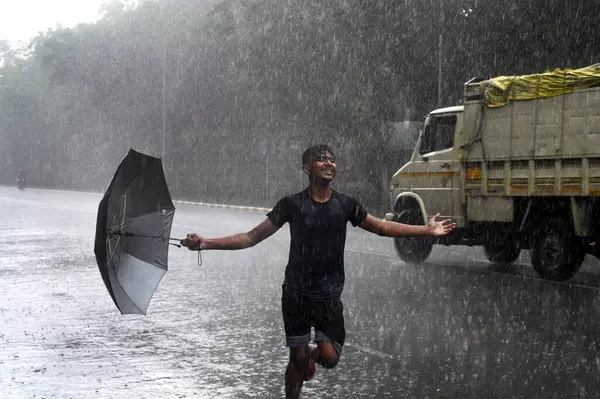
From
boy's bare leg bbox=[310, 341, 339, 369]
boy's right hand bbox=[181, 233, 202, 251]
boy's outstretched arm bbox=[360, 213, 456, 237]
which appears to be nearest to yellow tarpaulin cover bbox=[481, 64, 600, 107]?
boy's outstretched arm bbox=[360, 213, 456, 237]

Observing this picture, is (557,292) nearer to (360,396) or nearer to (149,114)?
(360,396)

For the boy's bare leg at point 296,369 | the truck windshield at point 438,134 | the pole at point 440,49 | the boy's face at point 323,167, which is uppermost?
the pole at point 440,49

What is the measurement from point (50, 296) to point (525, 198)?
256 inches

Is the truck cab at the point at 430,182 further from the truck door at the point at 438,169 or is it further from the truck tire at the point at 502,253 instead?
the truck tire at the point at 502,253

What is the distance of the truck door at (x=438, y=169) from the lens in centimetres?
1327

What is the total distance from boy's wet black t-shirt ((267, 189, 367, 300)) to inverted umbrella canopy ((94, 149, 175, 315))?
0.73 m

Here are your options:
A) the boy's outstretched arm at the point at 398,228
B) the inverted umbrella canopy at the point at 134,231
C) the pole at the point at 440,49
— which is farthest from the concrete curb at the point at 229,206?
the boy's outstretched arm at the point at 398,228

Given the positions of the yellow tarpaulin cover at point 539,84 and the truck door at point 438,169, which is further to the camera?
the truck door at point 438,169

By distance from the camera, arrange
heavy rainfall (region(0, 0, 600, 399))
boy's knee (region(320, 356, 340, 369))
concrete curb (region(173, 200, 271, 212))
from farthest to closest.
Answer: concrete curb (region(173, 200, 271, 212)), heavy rainfall (region(0, 0, 600, 399)), boy's knee (region(320, 356, 340, 369))

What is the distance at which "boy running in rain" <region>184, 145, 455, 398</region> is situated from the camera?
193 inches

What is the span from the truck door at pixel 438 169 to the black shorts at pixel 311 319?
8.45m

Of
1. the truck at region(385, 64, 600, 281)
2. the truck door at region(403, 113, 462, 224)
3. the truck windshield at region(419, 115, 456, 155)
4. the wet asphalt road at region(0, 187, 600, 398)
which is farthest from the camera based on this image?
the truck windshield at region(419, 115, 456, 155)

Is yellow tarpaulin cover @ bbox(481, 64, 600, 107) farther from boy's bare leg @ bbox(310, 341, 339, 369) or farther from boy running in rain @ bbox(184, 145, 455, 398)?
boy's bare leg @ bbox(310, 341, 339, 369)

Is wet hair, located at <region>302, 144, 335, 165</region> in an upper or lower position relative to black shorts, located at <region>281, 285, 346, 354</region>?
upper
